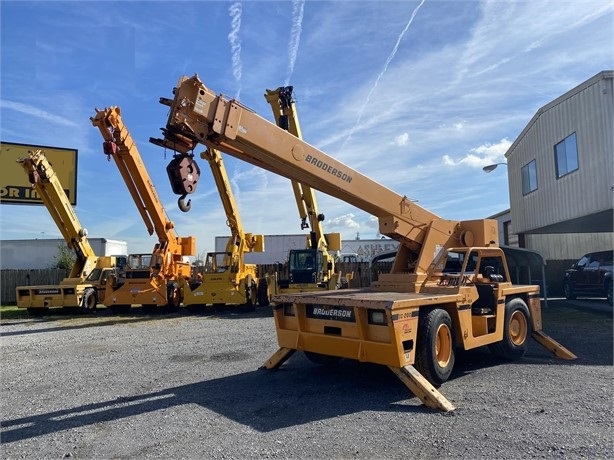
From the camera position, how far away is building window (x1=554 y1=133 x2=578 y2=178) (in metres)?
14.8

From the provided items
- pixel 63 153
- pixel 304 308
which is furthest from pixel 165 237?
pixel 63 153

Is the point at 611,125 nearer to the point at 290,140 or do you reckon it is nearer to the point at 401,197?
the point at 401,197

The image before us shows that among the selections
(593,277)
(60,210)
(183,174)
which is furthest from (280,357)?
(60,210)

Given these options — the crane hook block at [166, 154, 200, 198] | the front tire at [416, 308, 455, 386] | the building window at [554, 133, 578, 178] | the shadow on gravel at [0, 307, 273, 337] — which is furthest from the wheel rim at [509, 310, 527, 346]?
the shadow on gravel at [0, 307, 273, 337]

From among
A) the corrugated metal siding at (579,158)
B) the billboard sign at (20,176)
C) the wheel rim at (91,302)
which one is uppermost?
the billboard sign at (20,176)

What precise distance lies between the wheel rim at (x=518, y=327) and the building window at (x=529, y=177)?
10.6 meters

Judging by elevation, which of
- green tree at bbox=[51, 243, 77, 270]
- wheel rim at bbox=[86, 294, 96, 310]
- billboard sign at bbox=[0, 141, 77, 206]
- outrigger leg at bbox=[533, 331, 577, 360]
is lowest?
outrigger leg at bbox=[533, 331, 577, 360]

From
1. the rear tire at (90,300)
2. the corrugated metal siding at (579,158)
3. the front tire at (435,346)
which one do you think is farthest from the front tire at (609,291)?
the rear tire at (90,300)

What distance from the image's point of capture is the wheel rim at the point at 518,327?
8953mm

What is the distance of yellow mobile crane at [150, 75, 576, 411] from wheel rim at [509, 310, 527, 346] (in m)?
0.02

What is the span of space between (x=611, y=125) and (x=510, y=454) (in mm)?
11251

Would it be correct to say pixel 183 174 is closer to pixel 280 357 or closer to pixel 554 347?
pixel 280 357

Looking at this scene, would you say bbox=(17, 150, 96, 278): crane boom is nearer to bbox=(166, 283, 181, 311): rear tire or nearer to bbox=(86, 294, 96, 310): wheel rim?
bbox=(86, 294, 96, 310): wheel rim

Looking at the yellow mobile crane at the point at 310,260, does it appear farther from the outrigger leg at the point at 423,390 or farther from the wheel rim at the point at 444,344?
the outrigger leg at the point at 423,390
